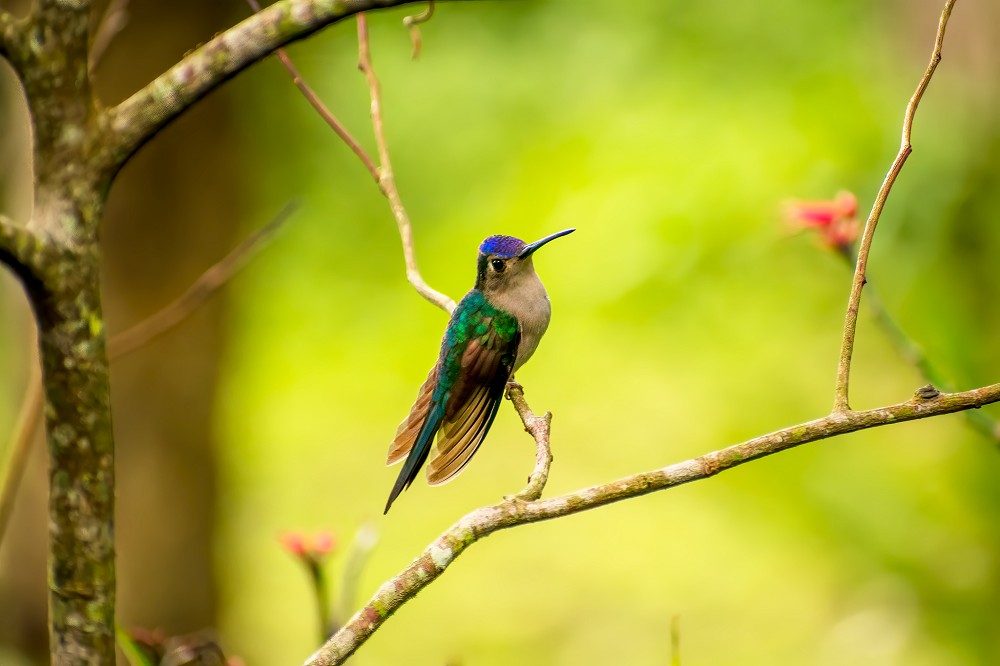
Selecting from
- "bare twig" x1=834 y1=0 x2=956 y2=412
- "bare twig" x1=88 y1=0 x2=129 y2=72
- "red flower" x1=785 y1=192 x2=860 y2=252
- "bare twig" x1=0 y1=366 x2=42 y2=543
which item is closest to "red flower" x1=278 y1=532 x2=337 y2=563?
"bare twig" x1=0 y1=366 x2=42 y2=543

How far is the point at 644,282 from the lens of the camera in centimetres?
514

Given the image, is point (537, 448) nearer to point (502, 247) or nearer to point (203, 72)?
point (203, 72)

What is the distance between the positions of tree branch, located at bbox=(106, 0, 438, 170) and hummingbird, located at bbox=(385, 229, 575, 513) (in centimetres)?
63

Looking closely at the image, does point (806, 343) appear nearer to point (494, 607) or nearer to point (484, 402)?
point (484, 402)

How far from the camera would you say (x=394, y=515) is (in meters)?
10.1

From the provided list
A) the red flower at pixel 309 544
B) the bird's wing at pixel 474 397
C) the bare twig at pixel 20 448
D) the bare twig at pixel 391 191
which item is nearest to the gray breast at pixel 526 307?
the bird's wing at pixel 474 397

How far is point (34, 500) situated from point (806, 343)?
418 cm

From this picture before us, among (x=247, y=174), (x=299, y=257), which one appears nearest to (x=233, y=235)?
(x=247, y=174)

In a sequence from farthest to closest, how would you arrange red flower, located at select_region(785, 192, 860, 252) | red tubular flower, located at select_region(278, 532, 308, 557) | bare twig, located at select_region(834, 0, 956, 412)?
red flower, located at select_region(785, 192, 860, 252), red tubular flower, located at select_region(278, 532, 308, 557), bare twig, located at select_region(834, 0, 956, 412)

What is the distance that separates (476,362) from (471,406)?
0.15m

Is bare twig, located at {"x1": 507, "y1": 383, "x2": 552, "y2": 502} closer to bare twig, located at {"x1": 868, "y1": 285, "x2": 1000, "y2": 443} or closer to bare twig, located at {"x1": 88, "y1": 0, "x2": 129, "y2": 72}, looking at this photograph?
bare twig, located at {"x1": 868, "y1": 285, "x2": 1000, "y2": 443}

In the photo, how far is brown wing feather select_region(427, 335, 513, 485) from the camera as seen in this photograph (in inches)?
72.7

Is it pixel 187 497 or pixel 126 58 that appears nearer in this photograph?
pixel 126 58

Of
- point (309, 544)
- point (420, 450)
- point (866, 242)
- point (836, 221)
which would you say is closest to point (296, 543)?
point (309, 544)
